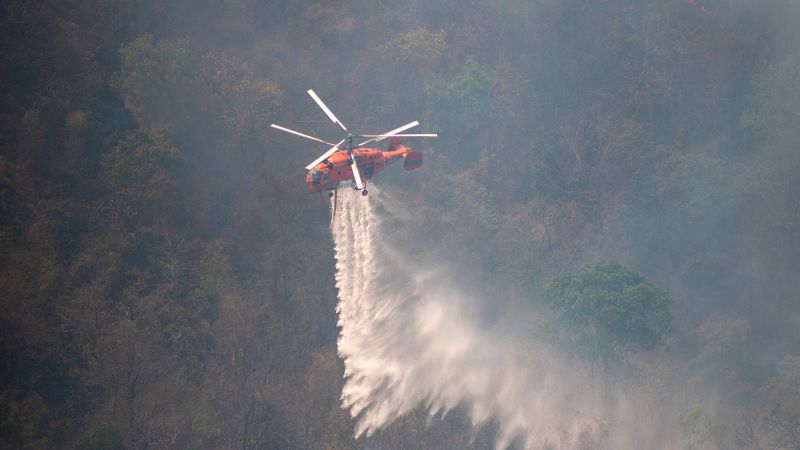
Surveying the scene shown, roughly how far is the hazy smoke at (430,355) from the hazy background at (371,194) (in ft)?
2.76

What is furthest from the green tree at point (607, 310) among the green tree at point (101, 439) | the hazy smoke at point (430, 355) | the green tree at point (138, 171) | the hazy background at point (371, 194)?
the green tree at point (101, 439)

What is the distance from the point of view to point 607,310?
6700 centimetres

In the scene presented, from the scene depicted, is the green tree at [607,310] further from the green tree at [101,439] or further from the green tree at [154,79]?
the green tree at [101,439]

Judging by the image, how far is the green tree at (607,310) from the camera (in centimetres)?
6725

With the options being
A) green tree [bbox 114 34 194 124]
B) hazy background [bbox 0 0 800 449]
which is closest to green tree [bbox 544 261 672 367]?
hazy background [bbox 0 0 800 449]

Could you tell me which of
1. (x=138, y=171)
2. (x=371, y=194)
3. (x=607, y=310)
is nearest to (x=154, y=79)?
(x=138, y=171)

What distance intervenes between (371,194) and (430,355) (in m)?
13.4

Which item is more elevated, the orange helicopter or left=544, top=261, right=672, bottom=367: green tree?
the orange helicopter

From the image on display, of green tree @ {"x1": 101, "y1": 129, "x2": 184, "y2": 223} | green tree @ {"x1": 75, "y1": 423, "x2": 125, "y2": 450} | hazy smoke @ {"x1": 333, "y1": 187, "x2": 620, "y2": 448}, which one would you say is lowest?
hazy smoke @ {"x1": 333, "y1": 187, "x2": 620, "y2": 448}

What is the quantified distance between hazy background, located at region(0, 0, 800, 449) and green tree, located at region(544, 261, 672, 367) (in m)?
1.72

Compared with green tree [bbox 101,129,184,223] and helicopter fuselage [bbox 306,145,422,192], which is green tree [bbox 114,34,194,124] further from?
helicopter fuselage [bbox 306,145,422,192]

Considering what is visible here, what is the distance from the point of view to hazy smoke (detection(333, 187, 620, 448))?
6272cm

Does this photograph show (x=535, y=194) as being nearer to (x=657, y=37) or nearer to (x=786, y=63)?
(x=657, y=37)

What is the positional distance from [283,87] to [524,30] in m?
24.1
